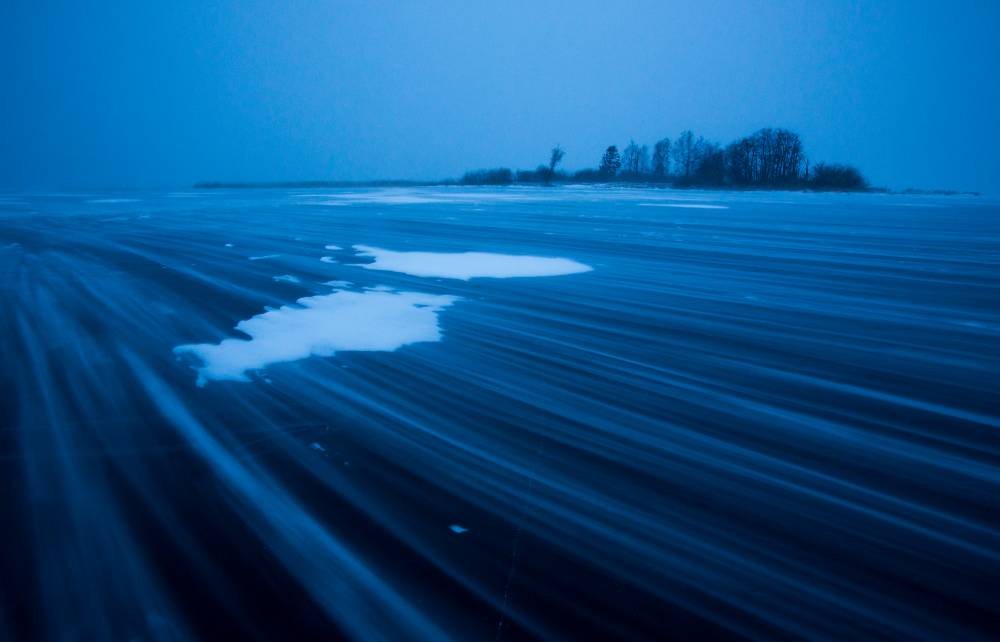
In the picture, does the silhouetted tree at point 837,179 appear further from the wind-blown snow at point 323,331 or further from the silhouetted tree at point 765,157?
the wind-blown snow at point 323,331

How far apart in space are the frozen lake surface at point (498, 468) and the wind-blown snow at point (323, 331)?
0.05ft

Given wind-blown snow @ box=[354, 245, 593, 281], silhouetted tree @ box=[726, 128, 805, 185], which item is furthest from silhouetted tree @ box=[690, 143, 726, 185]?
wind-blown snow @ box=[354, 245, 593, 281]

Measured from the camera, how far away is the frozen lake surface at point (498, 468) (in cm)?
69

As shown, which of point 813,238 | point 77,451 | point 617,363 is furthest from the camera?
point 813,238

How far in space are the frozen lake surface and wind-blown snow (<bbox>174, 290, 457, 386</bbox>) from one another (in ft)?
0.05

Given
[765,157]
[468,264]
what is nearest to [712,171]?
[765,157]

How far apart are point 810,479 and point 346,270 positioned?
274 centimetres

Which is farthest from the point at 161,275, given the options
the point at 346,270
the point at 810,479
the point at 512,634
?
the point at 810,479

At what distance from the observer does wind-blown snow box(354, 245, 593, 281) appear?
3078 millimetres

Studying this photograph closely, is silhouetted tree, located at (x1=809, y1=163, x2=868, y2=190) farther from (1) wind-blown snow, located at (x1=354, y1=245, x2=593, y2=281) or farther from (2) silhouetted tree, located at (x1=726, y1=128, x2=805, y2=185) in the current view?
(1) wind-blown snow, located at (x1=354, y1=245, x2=593, y2=281)

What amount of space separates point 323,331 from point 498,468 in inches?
44.3

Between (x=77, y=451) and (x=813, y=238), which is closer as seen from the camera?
(x=77, y=451)

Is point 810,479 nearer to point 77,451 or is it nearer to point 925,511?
point 925,511

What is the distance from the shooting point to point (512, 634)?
2.11 ft
